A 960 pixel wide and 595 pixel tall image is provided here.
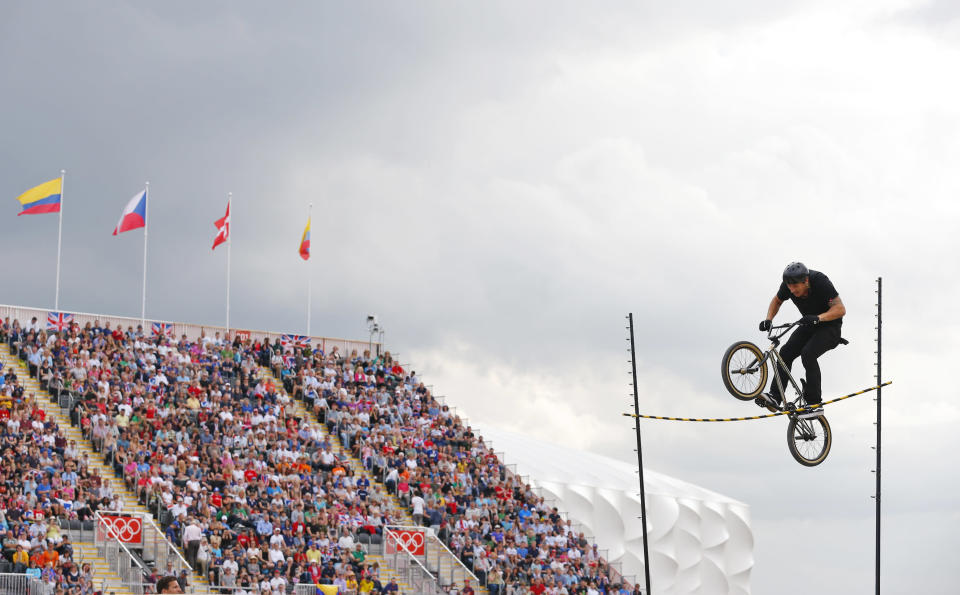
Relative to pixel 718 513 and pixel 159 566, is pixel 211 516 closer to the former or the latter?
pixel 159 566

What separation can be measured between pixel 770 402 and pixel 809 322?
3.90 ft

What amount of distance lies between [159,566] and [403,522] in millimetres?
7991

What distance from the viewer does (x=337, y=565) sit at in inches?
1220

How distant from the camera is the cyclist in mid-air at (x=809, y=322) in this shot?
1647 centimetres

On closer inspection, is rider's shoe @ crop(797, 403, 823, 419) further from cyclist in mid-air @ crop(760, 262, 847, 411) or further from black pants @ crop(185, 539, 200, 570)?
black pants @ crop(185, 539, 200, 570)

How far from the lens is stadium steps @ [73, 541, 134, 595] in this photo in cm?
2767

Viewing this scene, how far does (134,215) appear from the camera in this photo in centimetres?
4303

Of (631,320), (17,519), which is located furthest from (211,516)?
(631,320)

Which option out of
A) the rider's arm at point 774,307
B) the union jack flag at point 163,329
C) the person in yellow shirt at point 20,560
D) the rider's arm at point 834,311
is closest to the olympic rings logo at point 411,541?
the union jack flag at point 163,329

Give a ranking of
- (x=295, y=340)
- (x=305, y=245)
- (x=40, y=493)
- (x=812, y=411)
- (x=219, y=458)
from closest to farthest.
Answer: (x=812, y=411) < (x=40, y=493) < (x=219, y=458) < (x=295, y=340) < (x=305, y=245)

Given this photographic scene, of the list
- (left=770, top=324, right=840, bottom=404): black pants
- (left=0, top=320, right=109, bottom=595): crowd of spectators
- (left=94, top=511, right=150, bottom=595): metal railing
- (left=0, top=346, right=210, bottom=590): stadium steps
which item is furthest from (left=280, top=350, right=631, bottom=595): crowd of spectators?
(left=770, top=324, right=840, bottom=404): black pants

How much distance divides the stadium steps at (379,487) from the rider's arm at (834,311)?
18415mm

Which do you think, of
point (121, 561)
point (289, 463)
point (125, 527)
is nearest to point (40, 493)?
point (125, 527)

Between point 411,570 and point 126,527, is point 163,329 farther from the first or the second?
point 411,570
